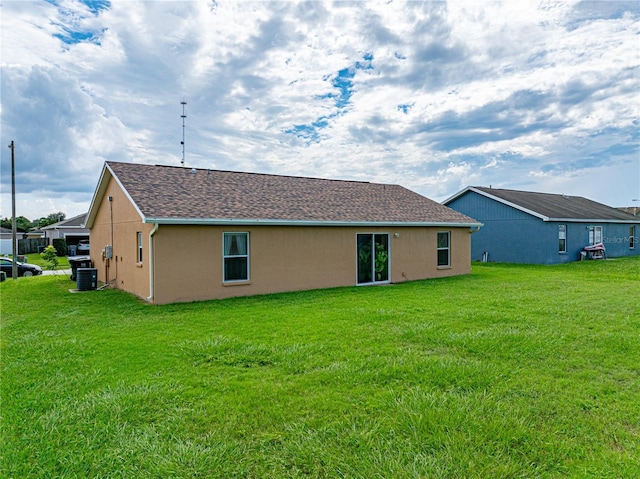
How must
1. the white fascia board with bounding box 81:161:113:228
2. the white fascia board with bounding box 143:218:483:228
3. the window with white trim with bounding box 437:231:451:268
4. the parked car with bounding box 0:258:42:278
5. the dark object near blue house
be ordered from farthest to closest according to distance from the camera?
the dark object near blue house < the parked car with bounding box 0:258:42:278 < the window with white trim with bounding box 437:231:451:268 < the white fascia board with bounding box 81:161:113:228 < the white fascia board with bounding box 143:218:483:228

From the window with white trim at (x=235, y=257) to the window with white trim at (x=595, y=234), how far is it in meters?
21.9

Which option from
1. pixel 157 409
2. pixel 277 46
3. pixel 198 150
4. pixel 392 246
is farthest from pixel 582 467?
pixel 198 150

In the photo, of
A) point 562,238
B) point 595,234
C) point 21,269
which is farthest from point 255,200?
point 595,234

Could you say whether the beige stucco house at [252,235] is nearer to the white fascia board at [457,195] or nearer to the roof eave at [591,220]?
the roof eave at [591,220]

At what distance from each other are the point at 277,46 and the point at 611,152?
23.4 meters

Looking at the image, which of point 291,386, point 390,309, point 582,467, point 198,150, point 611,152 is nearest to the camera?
point 582,467

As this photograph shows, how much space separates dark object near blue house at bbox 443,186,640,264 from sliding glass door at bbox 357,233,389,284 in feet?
36.5

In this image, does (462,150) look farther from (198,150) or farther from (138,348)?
(138,348)

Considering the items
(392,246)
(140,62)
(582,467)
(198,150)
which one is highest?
(140,62)

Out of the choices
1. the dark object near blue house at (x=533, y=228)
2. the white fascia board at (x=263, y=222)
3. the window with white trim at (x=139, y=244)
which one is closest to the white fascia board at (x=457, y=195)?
the dark object near blue house at (x=533, y=228)

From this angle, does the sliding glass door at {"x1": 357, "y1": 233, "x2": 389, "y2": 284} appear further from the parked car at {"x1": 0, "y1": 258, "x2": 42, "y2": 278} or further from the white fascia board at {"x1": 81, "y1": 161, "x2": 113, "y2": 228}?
the parked car at {"x1": 0, "y1": 258, "x2": 42, "y2": 278}

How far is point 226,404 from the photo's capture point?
4.11 meters

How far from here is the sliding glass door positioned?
13891 millimetres

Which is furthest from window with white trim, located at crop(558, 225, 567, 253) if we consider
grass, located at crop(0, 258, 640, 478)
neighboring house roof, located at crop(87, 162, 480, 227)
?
grass, located at crop(0, 258, 640, 478)
